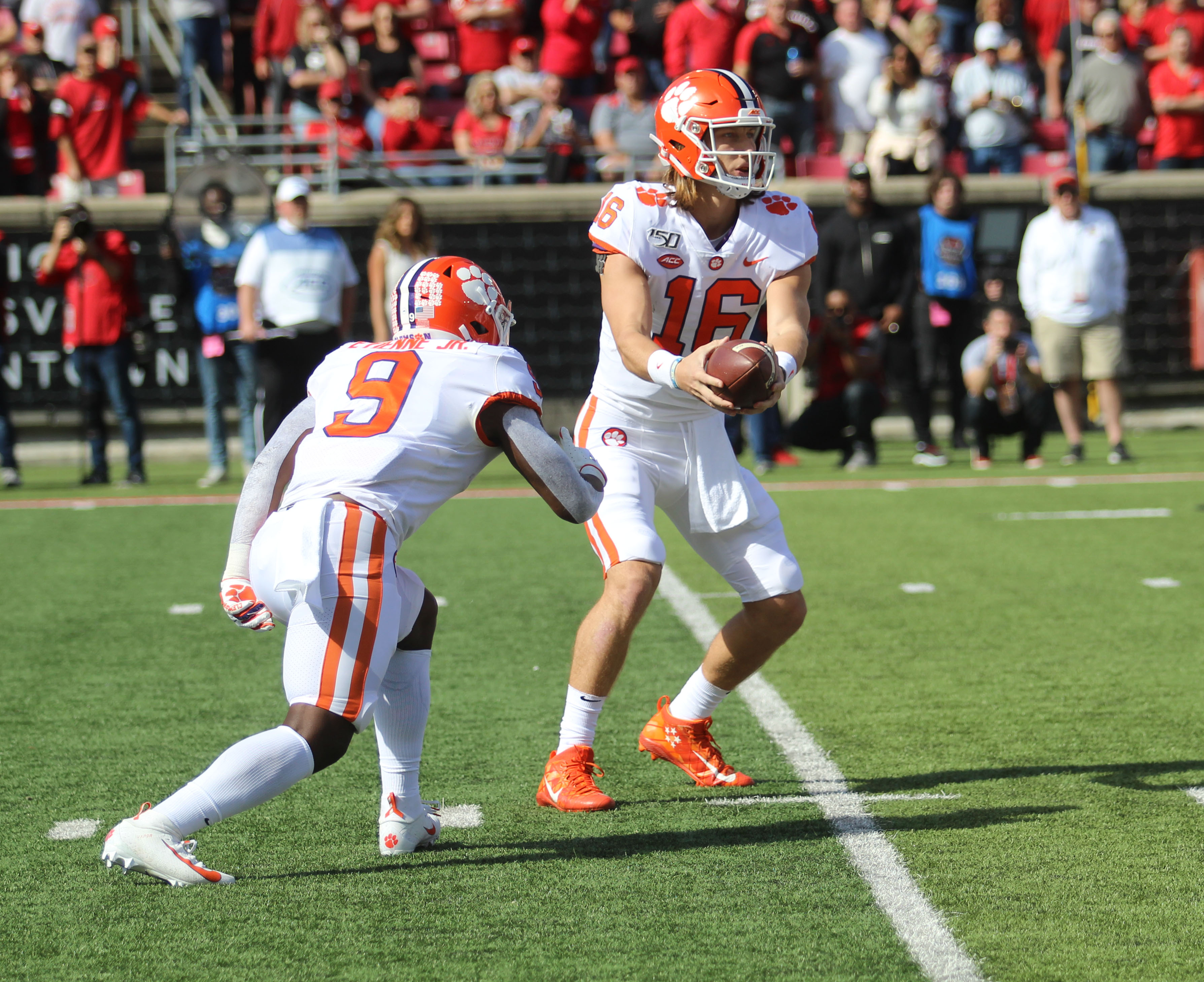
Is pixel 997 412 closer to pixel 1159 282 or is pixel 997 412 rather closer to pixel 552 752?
pixel 1159 282

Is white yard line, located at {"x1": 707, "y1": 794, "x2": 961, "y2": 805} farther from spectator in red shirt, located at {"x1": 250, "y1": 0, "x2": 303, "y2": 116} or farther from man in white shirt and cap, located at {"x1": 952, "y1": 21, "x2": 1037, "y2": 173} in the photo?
spectator in red shirt, located at {"x1": 250, "y1": 0, "x2": 303, "y2": 116}

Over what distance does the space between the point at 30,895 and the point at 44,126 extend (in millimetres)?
13072

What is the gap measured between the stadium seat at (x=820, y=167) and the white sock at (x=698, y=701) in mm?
11653

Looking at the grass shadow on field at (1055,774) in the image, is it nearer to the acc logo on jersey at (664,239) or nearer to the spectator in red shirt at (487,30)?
the acc logo on jersey at (664,239)

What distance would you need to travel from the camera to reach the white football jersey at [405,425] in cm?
342

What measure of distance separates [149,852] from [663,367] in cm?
162

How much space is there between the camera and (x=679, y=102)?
167 inches

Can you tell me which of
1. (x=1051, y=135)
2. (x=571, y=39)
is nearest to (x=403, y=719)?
(x=571, y=39)

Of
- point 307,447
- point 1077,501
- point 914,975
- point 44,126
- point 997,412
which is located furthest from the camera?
point 44,126

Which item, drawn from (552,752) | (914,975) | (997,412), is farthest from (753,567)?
(997,412)

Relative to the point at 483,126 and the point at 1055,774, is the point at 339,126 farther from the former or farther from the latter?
the point at 1055,774

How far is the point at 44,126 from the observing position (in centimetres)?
1512

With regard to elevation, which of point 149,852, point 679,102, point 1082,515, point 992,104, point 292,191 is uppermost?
point 992,104

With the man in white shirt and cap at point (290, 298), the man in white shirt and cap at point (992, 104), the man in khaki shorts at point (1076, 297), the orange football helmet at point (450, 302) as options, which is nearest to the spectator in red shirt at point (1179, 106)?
the man in white shirt and cap at point (992, 104)
